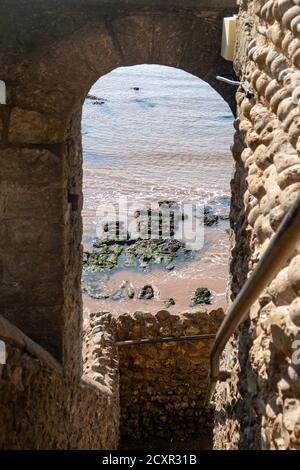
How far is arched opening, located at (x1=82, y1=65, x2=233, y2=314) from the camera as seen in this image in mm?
10852

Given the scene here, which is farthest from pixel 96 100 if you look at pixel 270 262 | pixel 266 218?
pixel 270 262

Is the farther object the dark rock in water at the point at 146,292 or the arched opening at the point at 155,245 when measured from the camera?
the dark rock in water at the point at 146,292

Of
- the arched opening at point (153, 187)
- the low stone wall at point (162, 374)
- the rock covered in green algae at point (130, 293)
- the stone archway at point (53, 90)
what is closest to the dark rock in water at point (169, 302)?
the arched opening at point (153, 187)

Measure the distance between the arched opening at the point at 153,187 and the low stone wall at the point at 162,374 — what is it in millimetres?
3148

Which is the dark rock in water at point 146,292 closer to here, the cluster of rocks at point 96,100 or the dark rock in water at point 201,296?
the dark rock in water at point 201,296

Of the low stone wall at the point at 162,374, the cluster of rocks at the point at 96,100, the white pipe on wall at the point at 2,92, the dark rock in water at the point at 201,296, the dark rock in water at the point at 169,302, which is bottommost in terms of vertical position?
the low stone wall at the point at 162,374

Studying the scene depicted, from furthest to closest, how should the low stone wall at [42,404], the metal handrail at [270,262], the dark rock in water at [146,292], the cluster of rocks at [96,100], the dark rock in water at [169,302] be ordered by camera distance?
the cluster of rocks at [96,100], the dark rock in water at [146,292], the dark rock in water at [169,302], the low stone wall at [42,404], the metal handrail at [270,262]

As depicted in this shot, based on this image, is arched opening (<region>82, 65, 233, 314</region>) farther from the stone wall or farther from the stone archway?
the stone wall

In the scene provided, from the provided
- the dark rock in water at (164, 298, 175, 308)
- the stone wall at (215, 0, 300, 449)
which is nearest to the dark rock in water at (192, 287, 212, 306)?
→ the dark rock in water at (164, 298, 175, 308)

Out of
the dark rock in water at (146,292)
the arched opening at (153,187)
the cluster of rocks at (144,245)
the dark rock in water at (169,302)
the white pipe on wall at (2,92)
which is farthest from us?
the cluster of rocks at (144,245)

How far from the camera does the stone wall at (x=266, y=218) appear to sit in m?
1.91

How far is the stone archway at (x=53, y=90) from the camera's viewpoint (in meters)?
3.52

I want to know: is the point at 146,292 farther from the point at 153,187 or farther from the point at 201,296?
the point at 153,187

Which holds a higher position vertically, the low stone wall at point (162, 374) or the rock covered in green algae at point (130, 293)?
the rock covered in green algae at point (130, 293)
